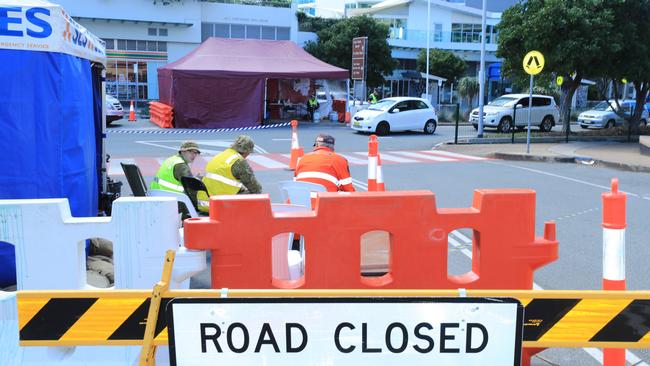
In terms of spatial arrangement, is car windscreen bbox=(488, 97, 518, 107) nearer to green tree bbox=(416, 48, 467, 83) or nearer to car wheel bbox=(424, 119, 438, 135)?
car wheel bbox=(424, 119, 438, 135)

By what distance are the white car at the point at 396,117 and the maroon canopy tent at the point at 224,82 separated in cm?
384

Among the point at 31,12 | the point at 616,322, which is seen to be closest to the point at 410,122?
the point at 31,12

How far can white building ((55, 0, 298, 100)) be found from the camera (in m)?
37.9

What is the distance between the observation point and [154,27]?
40000mm

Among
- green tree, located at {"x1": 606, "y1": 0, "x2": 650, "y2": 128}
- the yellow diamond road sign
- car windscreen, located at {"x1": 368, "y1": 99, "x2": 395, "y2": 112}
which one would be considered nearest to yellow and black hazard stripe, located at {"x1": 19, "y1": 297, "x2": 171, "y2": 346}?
the yellow diamond road sign

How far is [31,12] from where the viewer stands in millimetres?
4871

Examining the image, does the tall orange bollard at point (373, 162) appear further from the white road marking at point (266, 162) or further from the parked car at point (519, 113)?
the parked car at point (519, 113)

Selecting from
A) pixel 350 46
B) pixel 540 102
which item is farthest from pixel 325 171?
pixel 350 46

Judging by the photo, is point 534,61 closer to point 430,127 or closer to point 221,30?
point 430,127

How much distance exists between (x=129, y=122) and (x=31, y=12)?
25.6 m

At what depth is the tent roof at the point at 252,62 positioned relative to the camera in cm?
2644

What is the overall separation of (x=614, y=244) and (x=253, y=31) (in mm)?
41784

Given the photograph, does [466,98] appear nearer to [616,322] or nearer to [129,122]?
[129,122]

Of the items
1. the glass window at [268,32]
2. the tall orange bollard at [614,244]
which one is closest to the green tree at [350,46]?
the glass window at [268,32]
